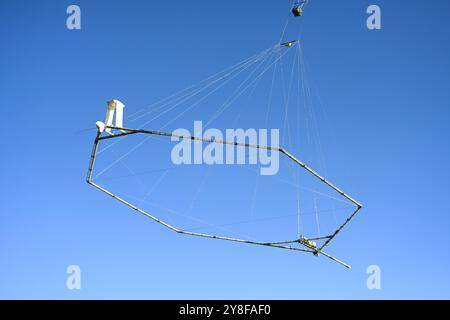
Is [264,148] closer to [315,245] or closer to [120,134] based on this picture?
[120,134]

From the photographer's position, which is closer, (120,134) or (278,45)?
(120,134)

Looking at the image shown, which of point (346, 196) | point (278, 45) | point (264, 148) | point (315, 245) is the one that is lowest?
point (315, 245)

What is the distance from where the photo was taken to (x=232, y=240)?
17.4m
